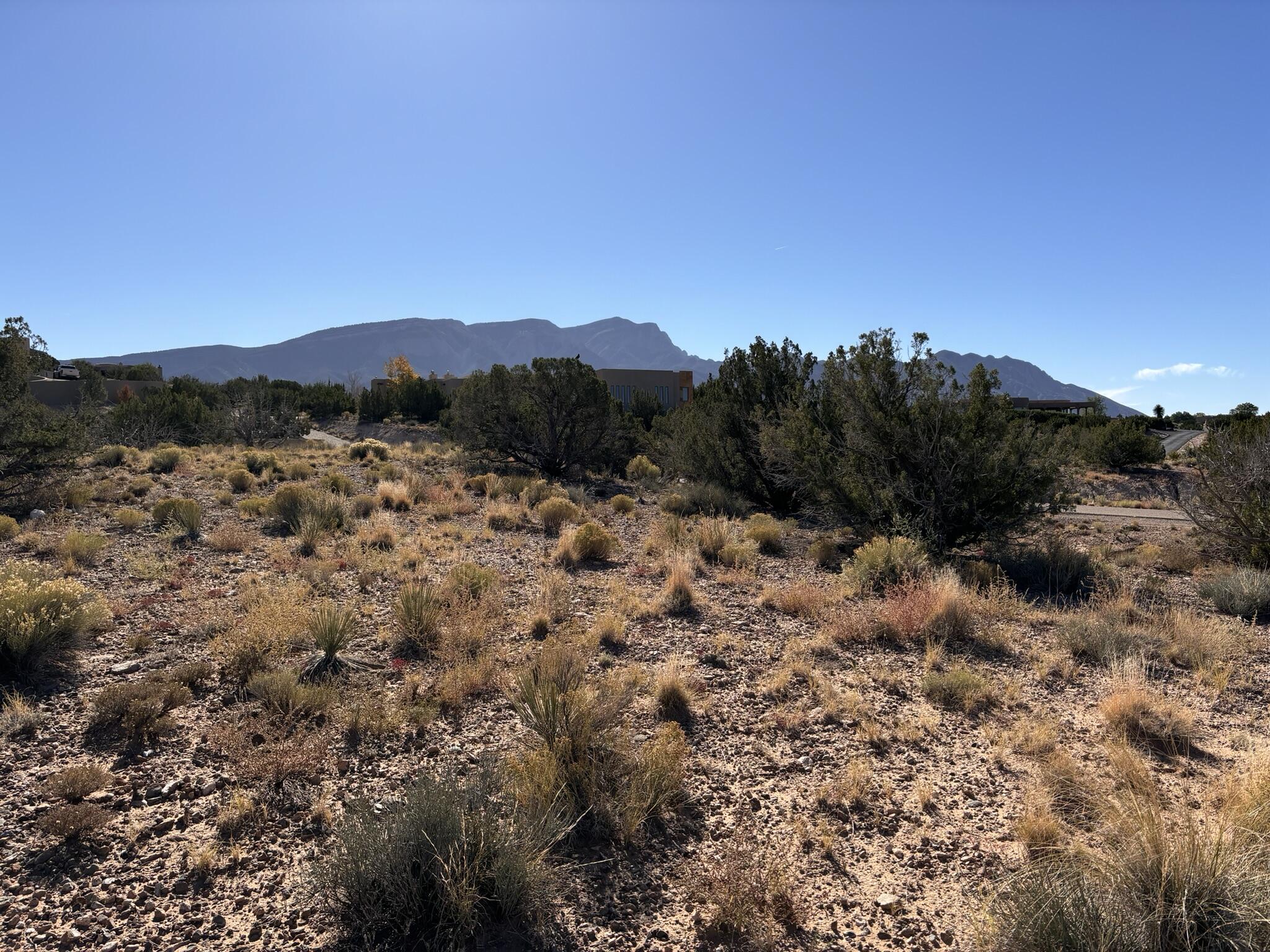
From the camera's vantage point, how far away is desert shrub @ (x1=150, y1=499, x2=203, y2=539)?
11141 millimetres

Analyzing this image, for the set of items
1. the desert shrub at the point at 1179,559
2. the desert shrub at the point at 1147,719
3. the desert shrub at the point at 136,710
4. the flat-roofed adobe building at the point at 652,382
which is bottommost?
the desert shrub at the point at 136,710

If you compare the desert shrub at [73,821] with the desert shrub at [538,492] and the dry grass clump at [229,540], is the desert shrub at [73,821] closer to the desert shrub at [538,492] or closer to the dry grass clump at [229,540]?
the dry grass clump at [229,540]

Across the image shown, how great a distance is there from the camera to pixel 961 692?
219 inches

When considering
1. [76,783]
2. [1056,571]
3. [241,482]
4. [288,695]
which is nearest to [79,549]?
[288,695]

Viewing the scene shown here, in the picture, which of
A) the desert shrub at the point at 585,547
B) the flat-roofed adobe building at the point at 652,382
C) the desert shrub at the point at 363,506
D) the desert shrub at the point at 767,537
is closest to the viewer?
the desert shrub at the point at 585,547

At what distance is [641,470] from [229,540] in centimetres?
1429

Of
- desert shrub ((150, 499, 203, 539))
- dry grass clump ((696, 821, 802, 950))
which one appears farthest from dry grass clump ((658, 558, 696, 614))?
desert shrub ((150, 499, 203, 539))

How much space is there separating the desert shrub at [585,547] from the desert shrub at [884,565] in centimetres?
382

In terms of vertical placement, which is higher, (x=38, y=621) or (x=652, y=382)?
(x=652, y=382)

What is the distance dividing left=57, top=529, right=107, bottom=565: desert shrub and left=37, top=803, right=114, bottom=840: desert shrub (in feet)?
21.3

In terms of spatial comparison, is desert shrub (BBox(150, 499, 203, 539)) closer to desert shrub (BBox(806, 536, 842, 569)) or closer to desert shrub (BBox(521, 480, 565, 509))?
desert shrub (BBox(521, 480, 565, 509))

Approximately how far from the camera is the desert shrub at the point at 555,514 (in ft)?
44.8

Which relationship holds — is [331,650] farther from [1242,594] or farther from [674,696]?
[1242,594]

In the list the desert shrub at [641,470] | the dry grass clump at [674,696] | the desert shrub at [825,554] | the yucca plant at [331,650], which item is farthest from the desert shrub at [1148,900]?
the desert shrub at [641,470]
